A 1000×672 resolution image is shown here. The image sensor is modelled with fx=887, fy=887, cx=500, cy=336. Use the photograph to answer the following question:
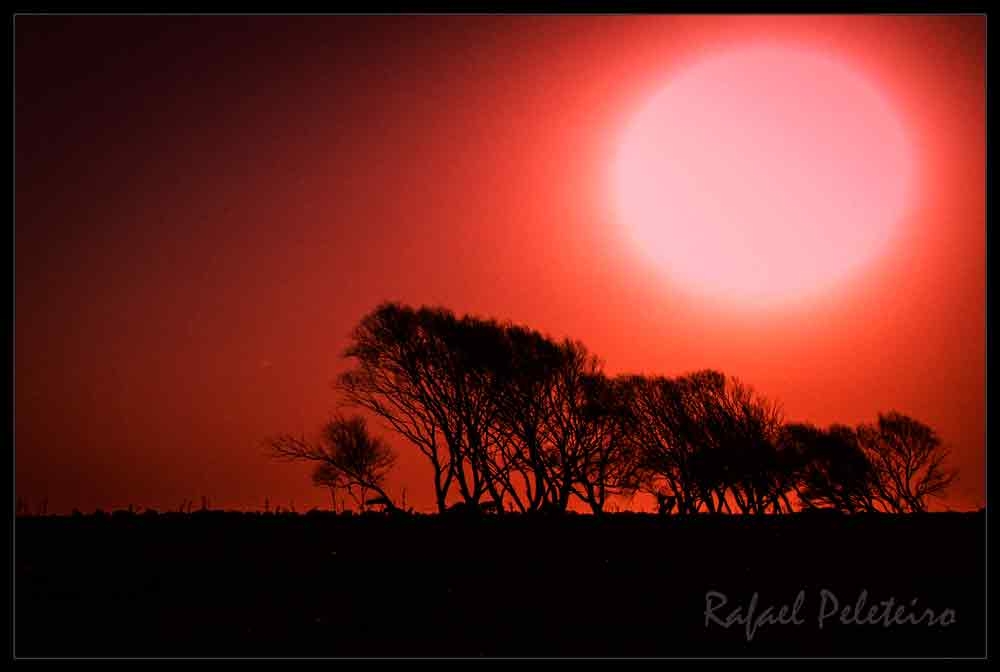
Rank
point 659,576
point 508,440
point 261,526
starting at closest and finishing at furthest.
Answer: point 659,576
point 261,526
point 508,440

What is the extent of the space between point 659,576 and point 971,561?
17.6ft

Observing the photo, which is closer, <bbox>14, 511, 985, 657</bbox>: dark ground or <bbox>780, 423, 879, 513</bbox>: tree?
<bbox>14, 511, 985, 657</bbox>: dark ground

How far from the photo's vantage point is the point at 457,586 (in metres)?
13.1

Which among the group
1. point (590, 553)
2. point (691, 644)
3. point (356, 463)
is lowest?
point (691, 644)

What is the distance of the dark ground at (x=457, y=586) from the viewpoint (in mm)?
10797

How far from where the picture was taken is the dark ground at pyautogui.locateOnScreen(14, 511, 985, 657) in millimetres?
10797

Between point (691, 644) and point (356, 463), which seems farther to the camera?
point (356, 463)

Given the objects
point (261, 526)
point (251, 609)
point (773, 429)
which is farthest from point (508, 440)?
point (251, 609)

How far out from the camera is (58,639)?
1046 centimetres

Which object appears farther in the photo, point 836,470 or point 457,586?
point 836,470

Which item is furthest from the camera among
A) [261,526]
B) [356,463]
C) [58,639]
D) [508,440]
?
[356,463]

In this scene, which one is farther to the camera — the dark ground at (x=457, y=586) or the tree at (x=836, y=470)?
the tree at (x=836, y=470)

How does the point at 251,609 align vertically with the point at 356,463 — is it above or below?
below

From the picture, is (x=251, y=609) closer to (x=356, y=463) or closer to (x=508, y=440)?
(x=508, y=440)
